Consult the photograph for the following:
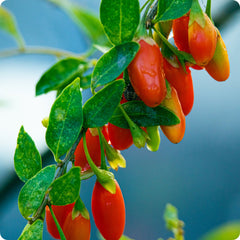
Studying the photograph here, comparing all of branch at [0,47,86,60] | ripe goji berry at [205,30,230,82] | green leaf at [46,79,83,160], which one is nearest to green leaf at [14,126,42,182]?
green leaf at [46,79,83,160]

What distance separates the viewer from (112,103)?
203 mm

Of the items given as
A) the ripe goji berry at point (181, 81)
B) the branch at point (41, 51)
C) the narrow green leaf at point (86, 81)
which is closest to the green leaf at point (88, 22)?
the branch at point (41, 51)

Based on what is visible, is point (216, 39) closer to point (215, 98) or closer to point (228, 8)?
point (228, 8)

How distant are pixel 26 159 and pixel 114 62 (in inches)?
3.0

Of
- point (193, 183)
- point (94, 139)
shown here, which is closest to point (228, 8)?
point (193, 183)

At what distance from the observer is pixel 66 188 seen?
20 centimetres

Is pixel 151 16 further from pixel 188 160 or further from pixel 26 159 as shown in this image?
pixel 188 160

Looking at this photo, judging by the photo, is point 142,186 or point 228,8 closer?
point 228,8

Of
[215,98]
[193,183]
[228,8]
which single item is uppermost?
[228,8]

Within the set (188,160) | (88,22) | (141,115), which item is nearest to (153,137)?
(141,115)

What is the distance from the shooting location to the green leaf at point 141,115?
0.73 feet

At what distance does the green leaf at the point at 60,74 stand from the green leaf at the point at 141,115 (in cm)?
17

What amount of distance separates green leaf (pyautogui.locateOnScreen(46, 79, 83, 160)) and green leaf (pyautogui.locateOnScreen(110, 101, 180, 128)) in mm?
28

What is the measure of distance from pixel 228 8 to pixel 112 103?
56cm
